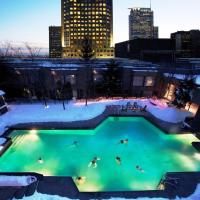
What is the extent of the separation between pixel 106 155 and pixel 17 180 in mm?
6543

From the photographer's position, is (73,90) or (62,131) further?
(73,90)

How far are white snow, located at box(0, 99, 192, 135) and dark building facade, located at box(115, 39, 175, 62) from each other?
21305mm

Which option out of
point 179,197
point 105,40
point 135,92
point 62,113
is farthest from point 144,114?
point 105,40

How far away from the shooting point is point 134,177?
15.4 metres

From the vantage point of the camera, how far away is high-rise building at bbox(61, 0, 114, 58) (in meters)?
131

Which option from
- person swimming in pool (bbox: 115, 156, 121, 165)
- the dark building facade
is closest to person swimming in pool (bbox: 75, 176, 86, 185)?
person swimming in pool (bbox: 115, 156, 121, 165)

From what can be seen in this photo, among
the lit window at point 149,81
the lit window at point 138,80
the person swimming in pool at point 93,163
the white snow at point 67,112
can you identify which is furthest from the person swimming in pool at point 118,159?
the lit window at point 149,81

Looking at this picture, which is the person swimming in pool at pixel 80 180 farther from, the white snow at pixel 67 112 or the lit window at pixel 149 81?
the lit window at pixel 149 81

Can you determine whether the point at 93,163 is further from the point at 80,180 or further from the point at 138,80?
the point at 138,80

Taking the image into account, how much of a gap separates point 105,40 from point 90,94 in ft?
338

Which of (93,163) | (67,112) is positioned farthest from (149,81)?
(93,163)

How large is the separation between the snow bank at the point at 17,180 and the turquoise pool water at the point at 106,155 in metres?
2.25

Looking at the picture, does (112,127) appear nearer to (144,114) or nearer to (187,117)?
(144,114)

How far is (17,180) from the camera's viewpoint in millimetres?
13398
